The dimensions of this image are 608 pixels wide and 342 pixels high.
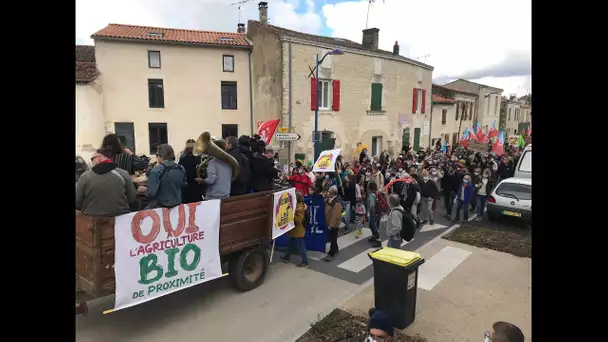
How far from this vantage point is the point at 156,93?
729 inches

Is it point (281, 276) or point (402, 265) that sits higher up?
point (402, 265)

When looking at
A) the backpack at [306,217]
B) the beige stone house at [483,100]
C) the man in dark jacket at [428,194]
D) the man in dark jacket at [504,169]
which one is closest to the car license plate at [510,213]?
the man in dark jacket at [428,194]

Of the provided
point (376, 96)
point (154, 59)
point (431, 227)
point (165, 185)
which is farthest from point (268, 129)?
point (376, 96)

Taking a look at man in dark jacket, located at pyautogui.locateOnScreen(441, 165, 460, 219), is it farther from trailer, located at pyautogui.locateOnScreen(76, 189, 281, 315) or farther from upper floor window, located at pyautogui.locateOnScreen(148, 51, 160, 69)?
upper floor window, located at pyautogui.locateOnScreen(148, 51, 160, 69)

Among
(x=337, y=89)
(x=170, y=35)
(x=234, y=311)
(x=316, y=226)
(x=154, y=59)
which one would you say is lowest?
(x=234, y=311)

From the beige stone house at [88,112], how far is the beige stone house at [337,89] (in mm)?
7506

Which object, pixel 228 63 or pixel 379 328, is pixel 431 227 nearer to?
pixel 379 328

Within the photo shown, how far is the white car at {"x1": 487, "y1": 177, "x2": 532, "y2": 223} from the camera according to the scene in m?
9.71

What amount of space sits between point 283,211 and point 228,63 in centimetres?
1499

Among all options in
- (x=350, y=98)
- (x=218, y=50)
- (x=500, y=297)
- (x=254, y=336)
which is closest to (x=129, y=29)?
(x=218, y=50)

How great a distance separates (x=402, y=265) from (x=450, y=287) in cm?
203

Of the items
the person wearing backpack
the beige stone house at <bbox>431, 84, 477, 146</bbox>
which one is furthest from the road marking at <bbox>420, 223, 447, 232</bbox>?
the beige stone house at <bbox>431, 84, 477, 146</bbox>
